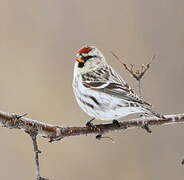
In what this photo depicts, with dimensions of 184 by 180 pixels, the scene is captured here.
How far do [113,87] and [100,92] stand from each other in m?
0.07

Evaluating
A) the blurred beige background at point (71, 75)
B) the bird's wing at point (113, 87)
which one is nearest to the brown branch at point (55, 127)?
the bird's wing at point (113, 87)

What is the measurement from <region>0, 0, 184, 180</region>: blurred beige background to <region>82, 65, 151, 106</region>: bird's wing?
1.68m

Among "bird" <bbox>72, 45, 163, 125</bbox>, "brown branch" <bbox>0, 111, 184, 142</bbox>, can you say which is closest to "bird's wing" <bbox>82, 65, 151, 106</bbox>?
"bird" <bbox>72, 45, 163, 125</bbox>

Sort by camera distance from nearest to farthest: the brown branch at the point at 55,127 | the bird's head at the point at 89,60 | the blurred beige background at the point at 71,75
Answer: the brown branch at the point at 55,127 → the bird's head at the point at 89,60 → the blurred beige background at the point at 71,75

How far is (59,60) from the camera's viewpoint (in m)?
4.65

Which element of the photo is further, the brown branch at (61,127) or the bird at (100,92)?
the bird at (100,92)

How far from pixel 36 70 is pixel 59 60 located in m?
0.21

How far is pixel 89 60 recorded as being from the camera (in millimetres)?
2721

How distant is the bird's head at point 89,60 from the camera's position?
2641mm

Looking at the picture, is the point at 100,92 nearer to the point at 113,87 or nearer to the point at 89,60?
the point at 113,87

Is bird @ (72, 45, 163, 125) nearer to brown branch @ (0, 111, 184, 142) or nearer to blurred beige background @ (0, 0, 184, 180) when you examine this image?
brown branch @ (0, 111, 184, 142)

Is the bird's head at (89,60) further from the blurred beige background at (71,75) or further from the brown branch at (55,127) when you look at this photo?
the blurred beige background at (71,75)

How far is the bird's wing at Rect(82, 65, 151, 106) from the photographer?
8.34ft

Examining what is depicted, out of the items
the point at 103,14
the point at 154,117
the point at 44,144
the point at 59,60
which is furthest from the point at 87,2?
the point at 154,117
